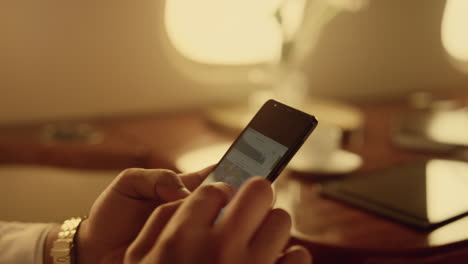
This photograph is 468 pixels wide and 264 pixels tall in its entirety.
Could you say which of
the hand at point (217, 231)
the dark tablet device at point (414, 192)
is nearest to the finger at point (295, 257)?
the hand at point (217, 231)

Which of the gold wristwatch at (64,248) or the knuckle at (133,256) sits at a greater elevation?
the knuckle at (133,256)

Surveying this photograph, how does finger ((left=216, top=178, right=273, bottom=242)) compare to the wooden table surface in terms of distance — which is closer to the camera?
finger ((left=216, top=178, right=273, bottom=242))

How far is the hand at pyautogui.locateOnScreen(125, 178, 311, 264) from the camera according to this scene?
458 mm

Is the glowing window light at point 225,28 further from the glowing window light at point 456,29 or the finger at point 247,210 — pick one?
the finger at point 247,210

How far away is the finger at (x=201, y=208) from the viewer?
47cm

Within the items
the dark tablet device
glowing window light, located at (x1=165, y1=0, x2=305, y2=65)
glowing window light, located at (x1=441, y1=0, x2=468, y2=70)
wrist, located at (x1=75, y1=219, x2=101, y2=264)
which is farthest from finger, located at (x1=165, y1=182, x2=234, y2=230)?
glowing window light, located at (x1=441, y1=0, x2=468, y2=70)

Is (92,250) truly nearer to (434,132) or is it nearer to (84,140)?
(84,140)

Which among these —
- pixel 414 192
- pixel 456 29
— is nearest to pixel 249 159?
pixel 414 192

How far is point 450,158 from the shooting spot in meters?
0.99

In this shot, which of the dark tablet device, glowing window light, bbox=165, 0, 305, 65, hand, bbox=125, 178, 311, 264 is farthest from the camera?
glowing window light, bbox=165, 0, 305, 65

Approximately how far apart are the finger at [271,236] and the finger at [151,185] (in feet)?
0.37

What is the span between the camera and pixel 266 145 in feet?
2.03

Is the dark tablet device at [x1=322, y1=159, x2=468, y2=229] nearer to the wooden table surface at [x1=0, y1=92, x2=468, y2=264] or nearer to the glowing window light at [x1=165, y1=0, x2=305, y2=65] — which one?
the wooden table surface at [x1=0, y1=92, x2=468, y2=264]

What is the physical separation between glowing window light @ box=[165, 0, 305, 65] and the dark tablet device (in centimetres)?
40
